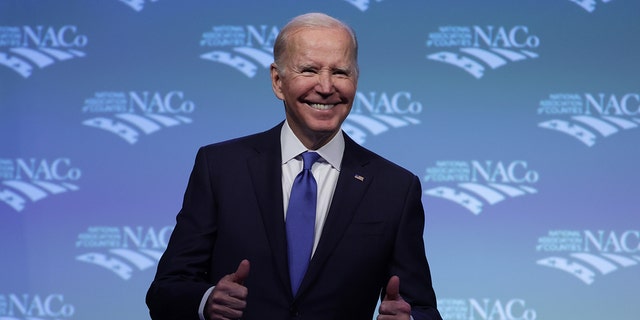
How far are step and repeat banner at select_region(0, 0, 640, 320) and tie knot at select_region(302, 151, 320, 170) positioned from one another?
2.15 meters

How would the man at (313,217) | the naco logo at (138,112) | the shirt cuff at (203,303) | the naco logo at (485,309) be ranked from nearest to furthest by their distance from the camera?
1. the shirt cuff at (203,303)
2. the man at (313,217)
3. the naco logo at (485,309)
4. the naco logo at (138,112)

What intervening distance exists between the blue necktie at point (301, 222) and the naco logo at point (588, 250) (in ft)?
7.94

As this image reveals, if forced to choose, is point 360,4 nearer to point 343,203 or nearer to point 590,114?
point 590,114

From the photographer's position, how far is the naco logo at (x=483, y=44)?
14.5 ft

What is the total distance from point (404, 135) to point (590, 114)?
865 mm

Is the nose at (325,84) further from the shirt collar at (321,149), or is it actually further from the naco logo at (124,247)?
the naco logo at (124,247)

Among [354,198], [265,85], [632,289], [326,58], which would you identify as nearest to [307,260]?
[354,198]

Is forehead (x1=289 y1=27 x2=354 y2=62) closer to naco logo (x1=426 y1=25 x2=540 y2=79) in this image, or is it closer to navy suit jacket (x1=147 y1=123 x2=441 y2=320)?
navy suit jacket (x1=147 y1=123 x2=441 y2=320)

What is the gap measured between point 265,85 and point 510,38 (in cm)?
116

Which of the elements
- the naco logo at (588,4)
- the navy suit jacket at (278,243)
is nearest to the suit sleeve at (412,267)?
the navy suit jacket at (278,243)

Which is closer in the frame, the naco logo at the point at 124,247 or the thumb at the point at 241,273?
the thumb at the point at 241,273

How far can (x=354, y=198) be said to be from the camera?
7.22 feet

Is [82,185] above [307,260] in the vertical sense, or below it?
above

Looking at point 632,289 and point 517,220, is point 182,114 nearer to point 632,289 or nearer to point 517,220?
point 517,220
